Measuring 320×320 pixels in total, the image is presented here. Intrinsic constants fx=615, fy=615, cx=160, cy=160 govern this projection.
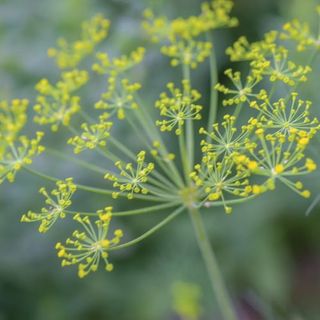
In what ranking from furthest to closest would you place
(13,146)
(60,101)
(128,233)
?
(128,233) < (60,101) < (13,146)

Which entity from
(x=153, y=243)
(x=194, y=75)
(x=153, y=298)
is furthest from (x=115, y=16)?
(x=153, y=298)

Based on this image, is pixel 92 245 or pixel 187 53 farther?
pixel 187 53

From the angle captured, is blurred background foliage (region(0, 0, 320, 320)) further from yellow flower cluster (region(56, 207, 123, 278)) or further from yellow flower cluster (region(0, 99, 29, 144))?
yellow flower cluster (region(56, 207, 123, 278))

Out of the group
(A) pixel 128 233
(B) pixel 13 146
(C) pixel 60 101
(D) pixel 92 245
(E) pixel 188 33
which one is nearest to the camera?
(D) pixel 92 245

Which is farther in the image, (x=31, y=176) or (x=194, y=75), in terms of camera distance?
(x=194, y=75)

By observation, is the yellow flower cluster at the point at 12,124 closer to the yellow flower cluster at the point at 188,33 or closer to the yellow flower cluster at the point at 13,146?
the yellow flower cluster at the point at 13,146

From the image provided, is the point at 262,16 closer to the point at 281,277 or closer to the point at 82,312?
the point at 281,277

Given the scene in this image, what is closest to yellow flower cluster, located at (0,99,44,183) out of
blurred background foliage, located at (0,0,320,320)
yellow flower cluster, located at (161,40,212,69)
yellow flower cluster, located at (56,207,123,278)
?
yellow flower cluster, located at (56,207,123,278)

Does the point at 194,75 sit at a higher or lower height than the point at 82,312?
higher

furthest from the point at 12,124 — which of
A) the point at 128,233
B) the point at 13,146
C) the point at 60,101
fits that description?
the point at 128,233

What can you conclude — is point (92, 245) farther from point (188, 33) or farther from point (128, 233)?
point (128, 233)
